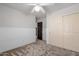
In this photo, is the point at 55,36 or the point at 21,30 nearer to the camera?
the point at 21,30

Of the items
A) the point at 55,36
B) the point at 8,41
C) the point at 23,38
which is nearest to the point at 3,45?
the point at 8,41

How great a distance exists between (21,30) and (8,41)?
30 cm

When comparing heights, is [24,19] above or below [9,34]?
above

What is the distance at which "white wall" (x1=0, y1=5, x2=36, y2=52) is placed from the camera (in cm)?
112

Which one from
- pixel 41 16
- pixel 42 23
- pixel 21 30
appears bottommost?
pixel 21 30

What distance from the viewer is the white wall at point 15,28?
112 cm

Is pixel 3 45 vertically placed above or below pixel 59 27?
below

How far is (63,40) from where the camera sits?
125 centimetres

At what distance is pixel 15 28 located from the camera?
3.70 feet

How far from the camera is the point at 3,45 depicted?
1172mm

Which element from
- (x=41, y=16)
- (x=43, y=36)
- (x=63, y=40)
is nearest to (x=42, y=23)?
(x=41, y=16)

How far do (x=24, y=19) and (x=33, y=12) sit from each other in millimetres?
211

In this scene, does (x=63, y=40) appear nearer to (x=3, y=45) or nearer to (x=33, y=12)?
(x=33, y=12)

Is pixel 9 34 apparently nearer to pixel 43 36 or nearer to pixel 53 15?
pixel 43 36
